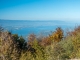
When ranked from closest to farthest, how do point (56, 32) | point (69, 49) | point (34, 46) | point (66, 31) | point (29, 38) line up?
point (69, 49) < point (34, 46) < point (56, 32) < point (29, 38) < point (66, 31)

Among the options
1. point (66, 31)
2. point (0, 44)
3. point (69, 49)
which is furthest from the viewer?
point (66, 31)

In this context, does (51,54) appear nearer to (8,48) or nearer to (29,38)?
(8,48)

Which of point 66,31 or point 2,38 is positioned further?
point 66,31

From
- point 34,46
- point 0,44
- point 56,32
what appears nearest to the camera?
point 0,44

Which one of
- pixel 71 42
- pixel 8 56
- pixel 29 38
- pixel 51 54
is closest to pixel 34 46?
pixel 71 42

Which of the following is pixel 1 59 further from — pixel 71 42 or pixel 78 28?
pixel 78 28

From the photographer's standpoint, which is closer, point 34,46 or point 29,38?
point 34,46

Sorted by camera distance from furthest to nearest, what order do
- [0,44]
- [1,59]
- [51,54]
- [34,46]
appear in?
1. [34,46]
2. [51,54]
3. [0,44]
4. [1,59]

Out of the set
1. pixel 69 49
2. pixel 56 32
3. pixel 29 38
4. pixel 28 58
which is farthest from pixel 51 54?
pixel 29 38

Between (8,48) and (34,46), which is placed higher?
(8,48)
